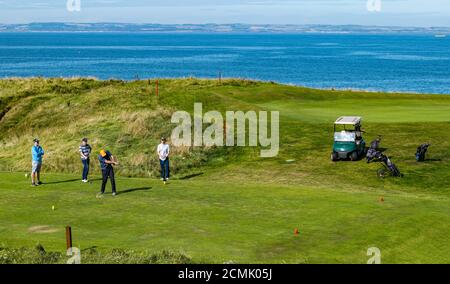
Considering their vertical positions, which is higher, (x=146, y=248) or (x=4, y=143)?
(x=146, y=248)

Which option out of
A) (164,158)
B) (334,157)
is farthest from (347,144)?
(164,158)

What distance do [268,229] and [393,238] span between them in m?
3.59

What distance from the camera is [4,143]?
46875 mm

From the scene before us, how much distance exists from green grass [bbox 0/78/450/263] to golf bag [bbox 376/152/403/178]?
709mm

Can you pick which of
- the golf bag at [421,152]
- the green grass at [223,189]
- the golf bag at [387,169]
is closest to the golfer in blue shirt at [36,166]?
the green grass at [223,189]

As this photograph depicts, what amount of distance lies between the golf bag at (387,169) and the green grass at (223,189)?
71 centimetres

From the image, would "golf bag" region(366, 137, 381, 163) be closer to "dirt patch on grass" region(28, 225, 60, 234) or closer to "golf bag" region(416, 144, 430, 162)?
"golf bag" region(416, 144, 430, 162)

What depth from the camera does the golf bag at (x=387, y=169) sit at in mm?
31750

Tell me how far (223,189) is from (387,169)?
9337mm

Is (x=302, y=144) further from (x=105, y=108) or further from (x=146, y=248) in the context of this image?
(x=146, y=248)

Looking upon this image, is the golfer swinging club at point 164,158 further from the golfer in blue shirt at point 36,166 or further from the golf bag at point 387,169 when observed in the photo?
the golf bag at point 387,169

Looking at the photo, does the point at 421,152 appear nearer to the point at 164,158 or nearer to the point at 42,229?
the point at 164,158
